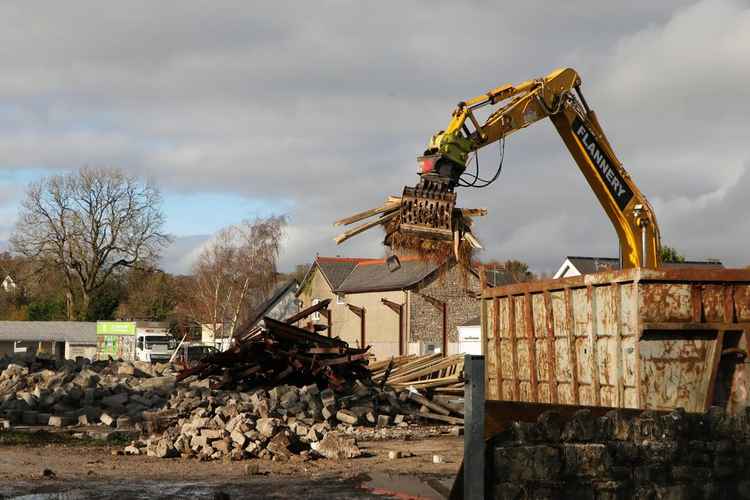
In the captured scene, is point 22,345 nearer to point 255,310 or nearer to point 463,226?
point 255,310

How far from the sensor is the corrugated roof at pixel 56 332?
64.2 meters

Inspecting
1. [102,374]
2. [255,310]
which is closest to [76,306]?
[255,310]

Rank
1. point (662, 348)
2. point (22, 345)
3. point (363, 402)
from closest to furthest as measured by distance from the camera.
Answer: point (662, 348)
point (363, 402)
point (22, 345)

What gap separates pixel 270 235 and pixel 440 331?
20.9 meters

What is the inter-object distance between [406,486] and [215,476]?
292 cm

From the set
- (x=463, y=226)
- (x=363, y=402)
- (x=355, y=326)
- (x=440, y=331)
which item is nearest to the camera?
(x=463, y=226)

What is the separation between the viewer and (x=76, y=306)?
68125 mm

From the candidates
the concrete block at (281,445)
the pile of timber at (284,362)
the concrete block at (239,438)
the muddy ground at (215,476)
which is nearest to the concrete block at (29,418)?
the muddy ground at (215,476)

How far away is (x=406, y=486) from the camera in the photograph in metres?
11.4

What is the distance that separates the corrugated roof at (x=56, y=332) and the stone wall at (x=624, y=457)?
60.3 meters

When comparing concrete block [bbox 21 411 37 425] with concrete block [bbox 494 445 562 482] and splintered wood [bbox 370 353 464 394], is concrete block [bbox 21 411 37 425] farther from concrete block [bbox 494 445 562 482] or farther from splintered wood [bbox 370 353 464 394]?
concrete block [bbox 494 445 562 482]

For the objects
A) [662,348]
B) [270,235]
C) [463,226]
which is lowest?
[662,348]

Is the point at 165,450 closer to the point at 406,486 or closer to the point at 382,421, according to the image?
the point at 406,486

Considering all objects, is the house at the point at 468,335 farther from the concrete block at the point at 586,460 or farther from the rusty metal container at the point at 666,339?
the concrete block at the point at 586,460
